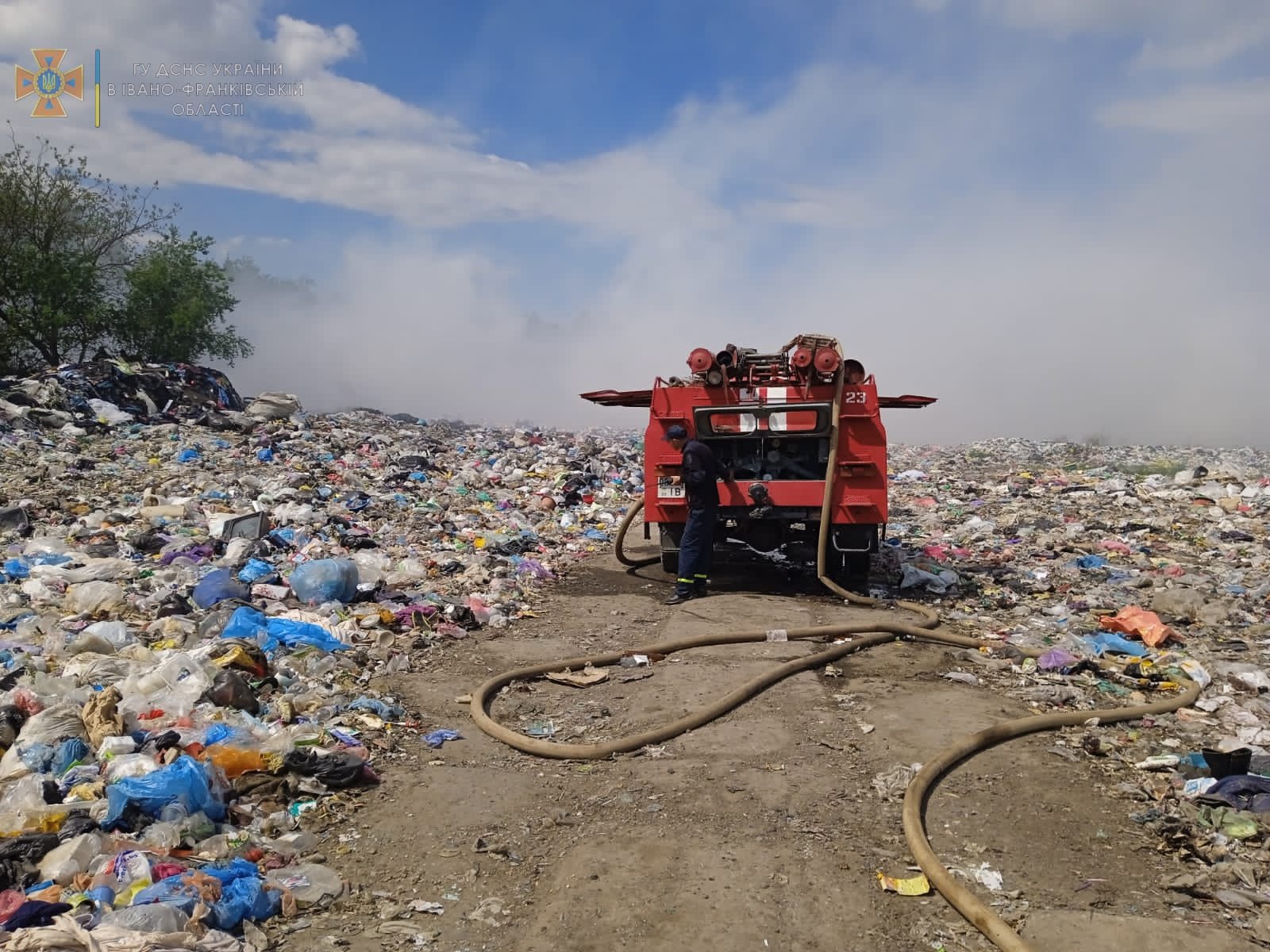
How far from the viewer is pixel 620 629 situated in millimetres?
6258

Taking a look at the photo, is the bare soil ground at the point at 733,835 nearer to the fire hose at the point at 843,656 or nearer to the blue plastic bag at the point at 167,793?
the fire hose at the point at 843,656

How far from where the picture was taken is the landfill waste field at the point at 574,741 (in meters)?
2.63

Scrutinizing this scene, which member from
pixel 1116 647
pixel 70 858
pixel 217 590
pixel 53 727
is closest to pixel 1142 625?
pixel 1116 647

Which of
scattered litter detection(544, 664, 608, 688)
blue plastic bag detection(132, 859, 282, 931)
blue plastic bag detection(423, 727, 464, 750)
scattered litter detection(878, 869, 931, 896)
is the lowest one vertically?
blue plastic bag detection(423, 727, 464, 750)

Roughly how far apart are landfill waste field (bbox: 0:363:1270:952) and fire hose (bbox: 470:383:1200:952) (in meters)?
0.06

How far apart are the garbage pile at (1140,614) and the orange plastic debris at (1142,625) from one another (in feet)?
0.04

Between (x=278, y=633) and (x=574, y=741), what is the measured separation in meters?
2.23

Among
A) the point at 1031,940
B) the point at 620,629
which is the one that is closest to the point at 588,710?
the point at 620,629

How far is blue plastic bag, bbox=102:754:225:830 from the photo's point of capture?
3043 mm

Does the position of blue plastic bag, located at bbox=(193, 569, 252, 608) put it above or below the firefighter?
below

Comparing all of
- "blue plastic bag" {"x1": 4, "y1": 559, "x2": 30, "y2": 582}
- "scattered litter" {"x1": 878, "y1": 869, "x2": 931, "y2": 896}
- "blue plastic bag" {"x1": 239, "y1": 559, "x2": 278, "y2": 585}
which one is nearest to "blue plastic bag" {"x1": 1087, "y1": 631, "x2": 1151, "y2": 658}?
"scattered litter" {"x1": 878, "y1": 869, "x2": 931, "y2": 896}

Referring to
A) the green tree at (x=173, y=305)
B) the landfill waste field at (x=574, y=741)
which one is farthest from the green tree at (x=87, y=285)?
the landfill waste field at (x=574, y=741)

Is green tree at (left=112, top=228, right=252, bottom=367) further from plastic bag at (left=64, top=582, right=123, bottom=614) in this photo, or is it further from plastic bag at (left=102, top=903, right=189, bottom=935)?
plastic bag at (left=102, top=903, right=189, bottom=935)

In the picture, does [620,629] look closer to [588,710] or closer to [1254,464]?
[588,710]
